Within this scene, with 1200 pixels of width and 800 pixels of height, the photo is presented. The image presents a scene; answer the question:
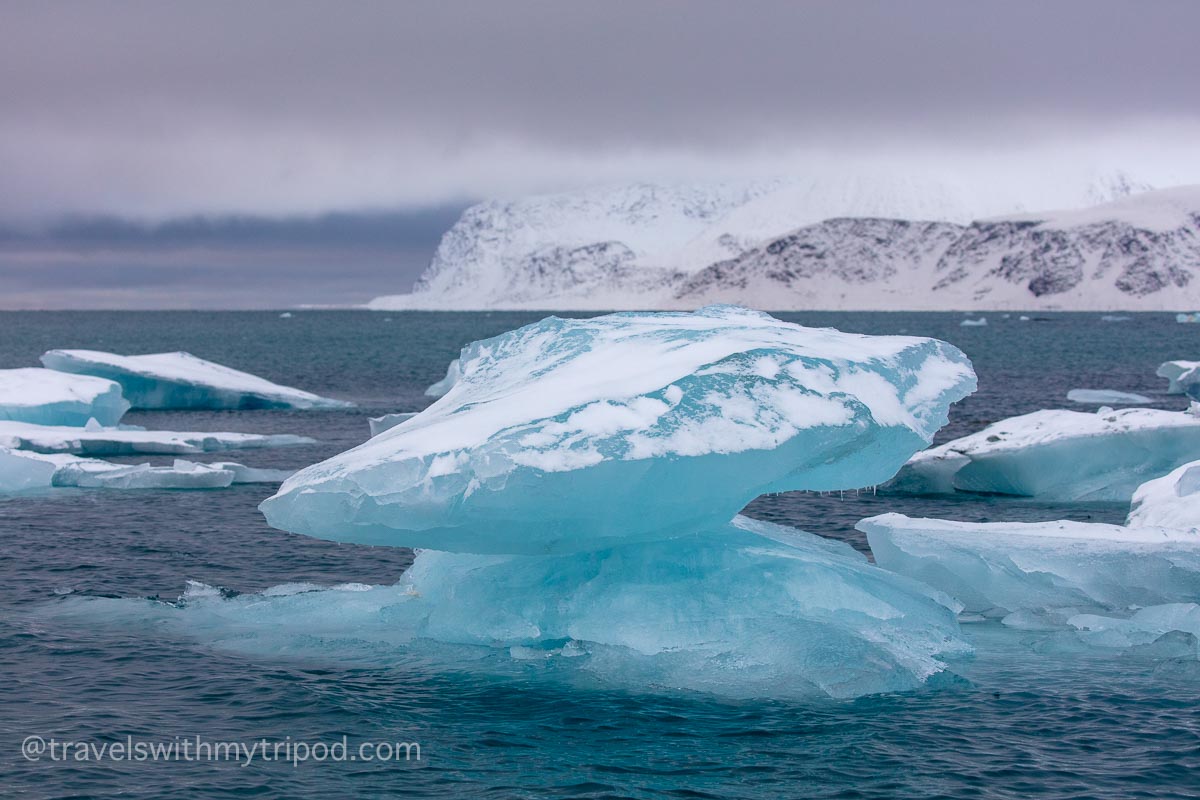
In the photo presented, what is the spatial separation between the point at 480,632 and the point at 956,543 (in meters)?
5.15

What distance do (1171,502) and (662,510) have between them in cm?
817

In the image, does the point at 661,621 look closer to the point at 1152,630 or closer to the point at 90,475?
the point at 1152,630

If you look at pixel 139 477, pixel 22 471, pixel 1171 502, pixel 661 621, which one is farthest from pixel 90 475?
pixel 1171 502

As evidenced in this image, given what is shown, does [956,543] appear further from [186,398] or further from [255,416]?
[186,398]

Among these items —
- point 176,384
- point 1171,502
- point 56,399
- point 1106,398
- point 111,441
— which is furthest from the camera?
point 176,384

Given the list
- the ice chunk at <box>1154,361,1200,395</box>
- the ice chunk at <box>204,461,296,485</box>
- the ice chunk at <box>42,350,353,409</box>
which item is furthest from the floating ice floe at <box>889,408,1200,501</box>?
the ice chunk at <box>42,350,353,409</box>

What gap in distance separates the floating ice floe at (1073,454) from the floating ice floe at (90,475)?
1319 centimetres

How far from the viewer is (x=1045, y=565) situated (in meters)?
12.8

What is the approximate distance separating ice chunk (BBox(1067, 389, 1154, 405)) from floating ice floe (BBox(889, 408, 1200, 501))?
1664cm

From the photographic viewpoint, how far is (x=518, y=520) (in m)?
10.8

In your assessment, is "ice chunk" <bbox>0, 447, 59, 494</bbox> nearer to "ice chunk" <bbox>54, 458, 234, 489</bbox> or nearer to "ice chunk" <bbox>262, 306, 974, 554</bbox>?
"ice chunk" <bbox>54, 458, 234, 489</bbox>

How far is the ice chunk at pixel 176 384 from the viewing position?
37188mm

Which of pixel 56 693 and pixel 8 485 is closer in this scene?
pixel 56 693

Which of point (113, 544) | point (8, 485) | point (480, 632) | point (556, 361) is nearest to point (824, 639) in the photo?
point (480, 632)
